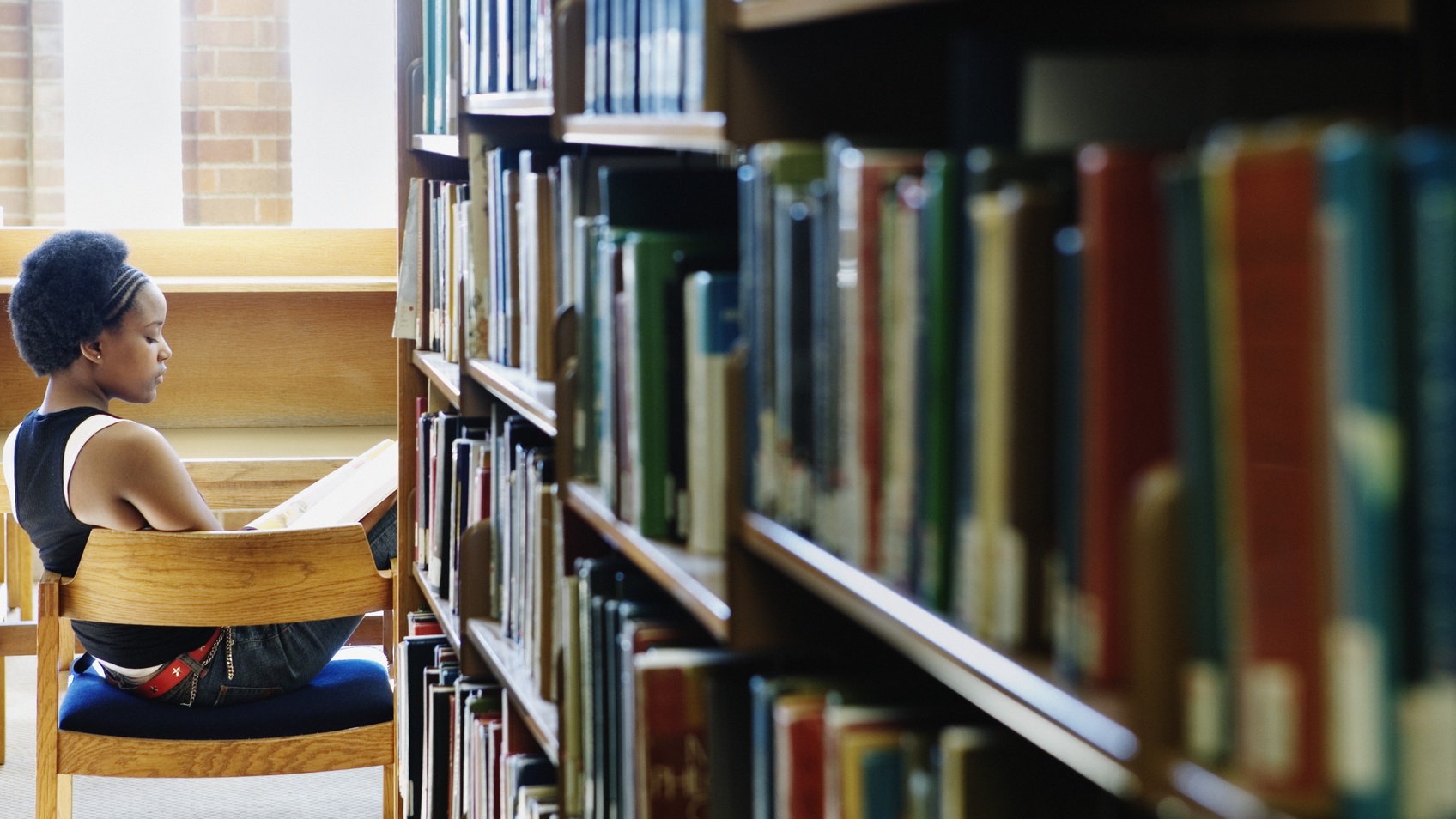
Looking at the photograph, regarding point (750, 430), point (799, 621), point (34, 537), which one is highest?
point (750, 430)

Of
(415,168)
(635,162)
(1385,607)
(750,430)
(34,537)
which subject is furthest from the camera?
(415,168)

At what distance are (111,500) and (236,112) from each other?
237 cm

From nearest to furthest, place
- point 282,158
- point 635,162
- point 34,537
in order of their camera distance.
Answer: point 635,162 → point 34,537 → point 282,158

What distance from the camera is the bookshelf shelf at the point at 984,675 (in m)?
0.57

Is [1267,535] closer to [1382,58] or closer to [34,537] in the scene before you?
[1382,58]

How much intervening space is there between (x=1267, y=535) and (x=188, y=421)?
373 centimetres

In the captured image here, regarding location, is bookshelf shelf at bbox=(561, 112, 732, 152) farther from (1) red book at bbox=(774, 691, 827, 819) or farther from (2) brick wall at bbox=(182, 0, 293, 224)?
(2) brick wall at bbox=(182, 0, 293, 224)

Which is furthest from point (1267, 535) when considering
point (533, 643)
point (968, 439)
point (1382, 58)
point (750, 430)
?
point (533, 643)

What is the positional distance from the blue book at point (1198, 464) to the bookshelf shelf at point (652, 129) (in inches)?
20.0

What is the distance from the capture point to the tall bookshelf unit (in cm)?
61

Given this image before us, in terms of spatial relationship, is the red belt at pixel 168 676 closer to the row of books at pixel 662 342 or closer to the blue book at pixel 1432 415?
the row of books at pixel 662 342

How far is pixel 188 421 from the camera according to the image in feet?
12.7

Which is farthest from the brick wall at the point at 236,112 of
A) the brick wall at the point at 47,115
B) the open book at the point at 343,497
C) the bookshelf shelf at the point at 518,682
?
the bookshelf shelf at the point at 518,682

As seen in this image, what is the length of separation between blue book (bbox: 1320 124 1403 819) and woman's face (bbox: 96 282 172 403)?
8.46 ft
